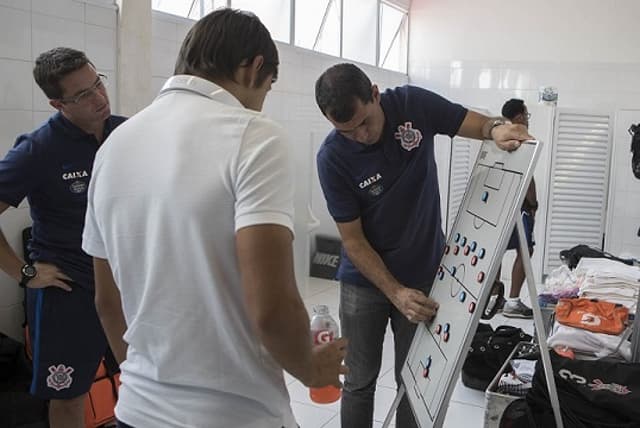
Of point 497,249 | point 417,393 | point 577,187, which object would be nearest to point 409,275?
point 417,393

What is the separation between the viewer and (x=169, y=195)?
0.98m

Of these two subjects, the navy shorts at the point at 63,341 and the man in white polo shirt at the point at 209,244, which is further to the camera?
the navy shorts at the point at 63,341

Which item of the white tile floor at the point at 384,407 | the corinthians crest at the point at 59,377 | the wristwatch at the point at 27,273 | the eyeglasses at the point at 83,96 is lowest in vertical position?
the white tile floor at the point at 384,407

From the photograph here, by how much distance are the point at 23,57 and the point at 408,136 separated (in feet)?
5.75

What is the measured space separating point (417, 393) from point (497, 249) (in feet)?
1.74

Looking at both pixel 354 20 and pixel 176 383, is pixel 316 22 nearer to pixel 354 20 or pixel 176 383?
pixel 354 20

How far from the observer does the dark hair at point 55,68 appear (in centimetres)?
196

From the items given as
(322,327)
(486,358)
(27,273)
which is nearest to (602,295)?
(486,358)

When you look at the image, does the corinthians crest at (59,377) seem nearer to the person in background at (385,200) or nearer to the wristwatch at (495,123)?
the person in background at (385,200)

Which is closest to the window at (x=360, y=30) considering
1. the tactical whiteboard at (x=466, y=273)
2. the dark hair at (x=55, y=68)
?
the dark hair at (x=55, y=68)

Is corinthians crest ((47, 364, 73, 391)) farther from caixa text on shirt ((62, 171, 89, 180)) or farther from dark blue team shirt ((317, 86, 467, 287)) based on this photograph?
dark blue team shirt ((317, 86, 467, 287))

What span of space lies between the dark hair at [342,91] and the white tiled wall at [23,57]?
1.51 m

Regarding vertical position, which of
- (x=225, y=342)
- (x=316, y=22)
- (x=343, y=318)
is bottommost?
(x=343, y=318)

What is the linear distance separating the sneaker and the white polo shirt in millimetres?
3838
